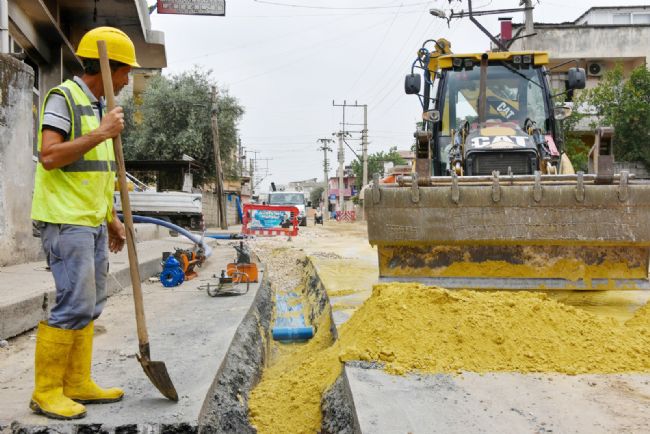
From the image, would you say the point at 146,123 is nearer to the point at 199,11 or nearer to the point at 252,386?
the point at 199,11

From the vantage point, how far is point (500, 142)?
7023 millimetres

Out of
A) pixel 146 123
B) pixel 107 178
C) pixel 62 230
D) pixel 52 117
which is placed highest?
pixel 146 123

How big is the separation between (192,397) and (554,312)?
8.45 ft

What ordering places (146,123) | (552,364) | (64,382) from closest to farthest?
(64,382) < (552,364) < (146,123)

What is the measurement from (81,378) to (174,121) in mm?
31119

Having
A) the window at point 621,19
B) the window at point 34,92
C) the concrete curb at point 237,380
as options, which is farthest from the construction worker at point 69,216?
the window at point 621,19

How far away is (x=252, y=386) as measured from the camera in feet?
14.9

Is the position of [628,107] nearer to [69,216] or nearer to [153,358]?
[153,358]

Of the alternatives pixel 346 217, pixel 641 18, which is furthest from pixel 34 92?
pixel 346 217

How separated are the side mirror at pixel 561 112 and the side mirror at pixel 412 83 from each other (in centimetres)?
178

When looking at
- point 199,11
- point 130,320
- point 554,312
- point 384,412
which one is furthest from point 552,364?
point 199,11

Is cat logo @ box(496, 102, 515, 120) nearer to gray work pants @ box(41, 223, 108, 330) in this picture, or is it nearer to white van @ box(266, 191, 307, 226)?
gray work pants @ box(41, 223, 108, 330)

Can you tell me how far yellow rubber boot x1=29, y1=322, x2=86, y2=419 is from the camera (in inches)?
114

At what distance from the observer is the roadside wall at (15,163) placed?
270 inches
